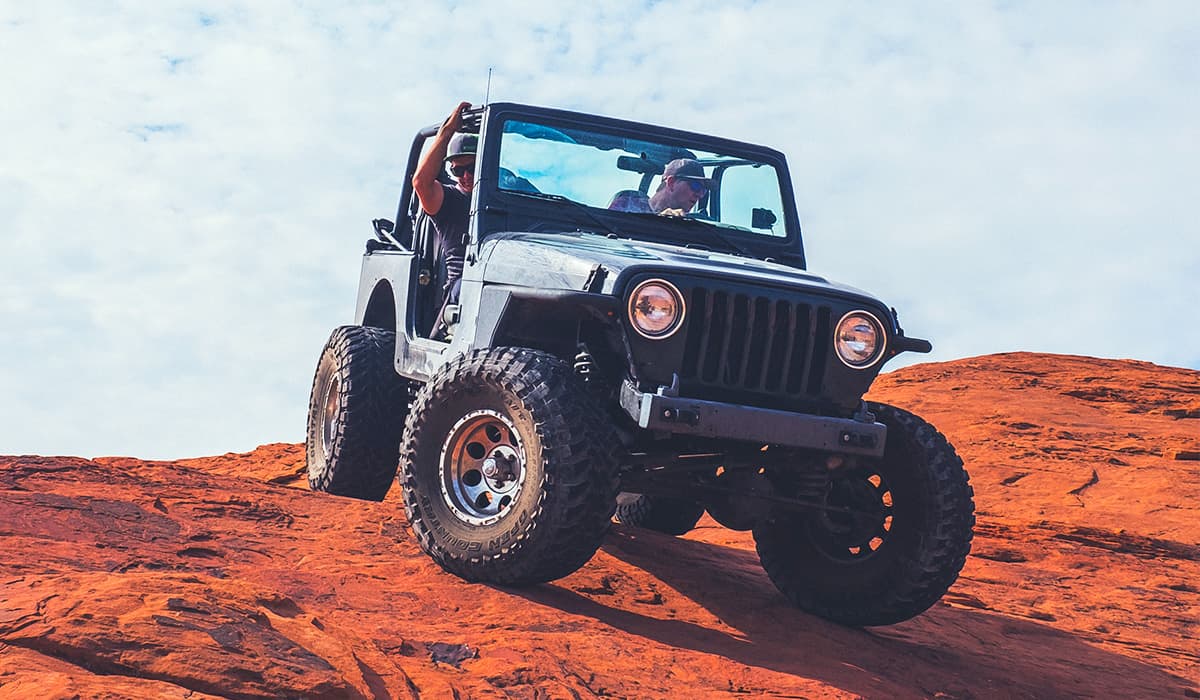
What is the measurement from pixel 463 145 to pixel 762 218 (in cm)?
165

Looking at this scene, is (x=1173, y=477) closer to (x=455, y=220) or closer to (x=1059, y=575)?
(x=1059, y=575)

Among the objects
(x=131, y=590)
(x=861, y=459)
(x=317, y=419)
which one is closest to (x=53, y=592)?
(x=131, y=590)

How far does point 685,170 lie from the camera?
660cm

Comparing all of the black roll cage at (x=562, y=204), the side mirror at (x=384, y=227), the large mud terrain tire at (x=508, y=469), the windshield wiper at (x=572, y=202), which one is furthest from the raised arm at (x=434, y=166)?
the large mud terrain tire at (x=508, y=469)

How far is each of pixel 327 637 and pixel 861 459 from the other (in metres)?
2.64

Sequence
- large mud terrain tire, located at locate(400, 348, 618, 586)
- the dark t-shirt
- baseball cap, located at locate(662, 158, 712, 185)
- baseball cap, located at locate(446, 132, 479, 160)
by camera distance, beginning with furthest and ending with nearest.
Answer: the dark t-shirt, baseball cap, located at locate(662, 158, 712, 185), baseball cap, located at locate(446, 132, 479, 160), large mud terrain tire, located at locate(400, 348, 618, 586)

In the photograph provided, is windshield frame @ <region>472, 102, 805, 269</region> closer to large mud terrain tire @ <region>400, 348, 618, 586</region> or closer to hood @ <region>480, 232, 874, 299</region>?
Result: hood @ <region>480, 232, 874, 299</region>

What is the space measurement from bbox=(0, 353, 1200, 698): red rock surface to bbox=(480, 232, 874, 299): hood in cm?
128

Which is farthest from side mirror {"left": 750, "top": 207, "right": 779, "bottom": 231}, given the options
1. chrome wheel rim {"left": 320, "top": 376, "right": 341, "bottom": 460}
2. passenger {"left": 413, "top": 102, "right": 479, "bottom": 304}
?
chrome wheel rim {"left": 320, "top": 376, "right": 341, "bottom": 460}

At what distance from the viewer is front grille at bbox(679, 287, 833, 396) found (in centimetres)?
485

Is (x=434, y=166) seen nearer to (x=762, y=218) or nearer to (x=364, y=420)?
(x=364, y=420)

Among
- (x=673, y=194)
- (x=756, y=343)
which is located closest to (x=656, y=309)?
(x=756, y=343)

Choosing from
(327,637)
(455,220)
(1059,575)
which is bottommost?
(1059,575)

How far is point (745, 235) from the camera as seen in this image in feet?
21.2
